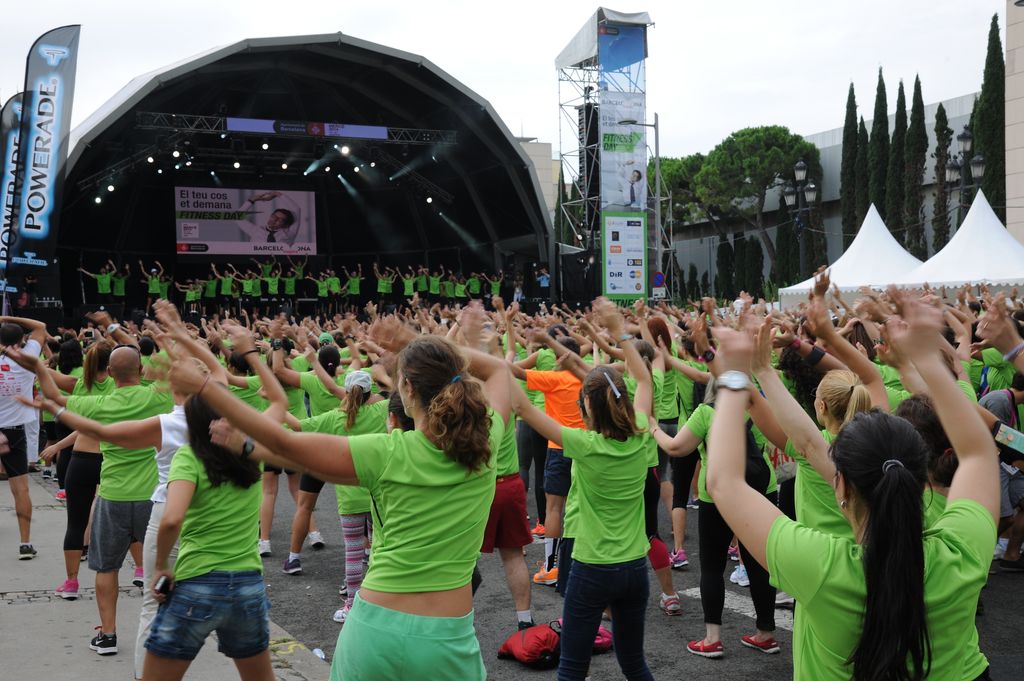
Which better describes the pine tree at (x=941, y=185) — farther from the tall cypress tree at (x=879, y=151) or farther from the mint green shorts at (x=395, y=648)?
the mint green shorts at (x=395, y=648)

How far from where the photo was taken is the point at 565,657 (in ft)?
12.3

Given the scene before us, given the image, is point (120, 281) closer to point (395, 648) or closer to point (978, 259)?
point (978, 259)

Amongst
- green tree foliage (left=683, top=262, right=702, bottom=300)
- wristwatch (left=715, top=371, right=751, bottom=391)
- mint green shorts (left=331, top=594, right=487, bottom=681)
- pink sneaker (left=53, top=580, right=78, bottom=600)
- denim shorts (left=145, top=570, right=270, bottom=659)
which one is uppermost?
green tree foliage (left=683, top=262, right=702, bottom=300)

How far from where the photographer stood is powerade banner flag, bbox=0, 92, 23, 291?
13797mm

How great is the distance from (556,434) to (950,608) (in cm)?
206

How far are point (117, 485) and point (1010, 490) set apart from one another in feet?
19.5

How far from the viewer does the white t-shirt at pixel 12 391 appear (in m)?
7.98

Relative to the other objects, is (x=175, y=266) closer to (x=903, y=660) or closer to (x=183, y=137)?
(x=183, y=137)

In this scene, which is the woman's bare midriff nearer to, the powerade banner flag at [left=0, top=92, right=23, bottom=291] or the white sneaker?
the white sneaker

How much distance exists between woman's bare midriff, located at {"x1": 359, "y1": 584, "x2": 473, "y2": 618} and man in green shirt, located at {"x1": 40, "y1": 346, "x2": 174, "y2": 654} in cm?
294

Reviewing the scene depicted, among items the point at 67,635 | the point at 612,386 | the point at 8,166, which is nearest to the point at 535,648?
the point at 612,386

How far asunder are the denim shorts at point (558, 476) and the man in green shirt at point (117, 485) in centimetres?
269

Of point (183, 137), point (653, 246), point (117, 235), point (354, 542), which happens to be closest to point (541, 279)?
point (653, 246)

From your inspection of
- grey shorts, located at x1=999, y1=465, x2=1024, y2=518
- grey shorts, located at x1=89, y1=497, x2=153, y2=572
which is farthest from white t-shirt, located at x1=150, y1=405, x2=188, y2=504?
grey shorts, located at x1=999, y1=465, x2=1024, y2=518
